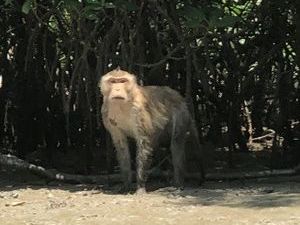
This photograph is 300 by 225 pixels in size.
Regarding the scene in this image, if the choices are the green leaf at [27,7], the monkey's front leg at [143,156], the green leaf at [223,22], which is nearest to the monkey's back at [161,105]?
the monkey's front leg at [143,156]

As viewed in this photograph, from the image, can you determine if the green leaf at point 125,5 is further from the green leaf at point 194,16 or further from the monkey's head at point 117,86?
the monkey's head at point 117,86

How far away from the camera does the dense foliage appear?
9.09 metres

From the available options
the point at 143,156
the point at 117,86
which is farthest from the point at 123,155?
the point at 117,86

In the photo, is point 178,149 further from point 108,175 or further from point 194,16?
point 194,16

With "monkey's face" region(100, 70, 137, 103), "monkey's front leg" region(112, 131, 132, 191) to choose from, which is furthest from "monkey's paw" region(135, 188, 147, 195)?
"monkey's face" region(100, 70, 137, 103)

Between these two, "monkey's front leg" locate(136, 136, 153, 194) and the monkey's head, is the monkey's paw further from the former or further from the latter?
the monkey's head

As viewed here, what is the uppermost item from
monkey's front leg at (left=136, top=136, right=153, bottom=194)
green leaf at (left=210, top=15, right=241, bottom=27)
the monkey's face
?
green leaf at (left=210, top=15, right=241, bottom=27)

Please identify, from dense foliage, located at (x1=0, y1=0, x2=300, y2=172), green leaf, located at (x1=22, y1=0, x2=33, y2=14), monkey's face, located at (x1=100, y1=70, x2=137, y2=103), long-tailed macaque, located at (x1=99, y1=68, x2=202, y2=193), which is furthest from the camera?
dense foliage, located at (x1=0, y1=0, x2=300, y2=172)

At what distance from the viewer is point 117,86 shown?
8000mm

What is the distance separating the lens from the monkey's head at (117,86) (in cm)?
796

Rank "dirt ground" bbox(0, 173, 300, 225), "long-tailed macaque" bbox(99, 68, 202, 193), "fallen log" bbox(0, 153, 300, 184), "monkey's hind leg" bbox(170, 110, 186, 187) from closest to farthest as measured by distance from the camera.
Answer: "dirt ground" bbox(0, 173, 300, 225) → "long-tailed macaque" bbox(99, 68, 202, 193) → "monkey's hind leg" bbox(170, 110, 186, 187) → "fallen log" bbox(0, 153, 300, 184)

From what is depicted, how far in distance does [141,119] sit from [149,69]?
46.0 inches

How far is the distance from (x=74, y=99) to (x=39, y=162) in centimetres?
92

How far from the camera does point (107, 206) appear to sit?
24.4 ft
